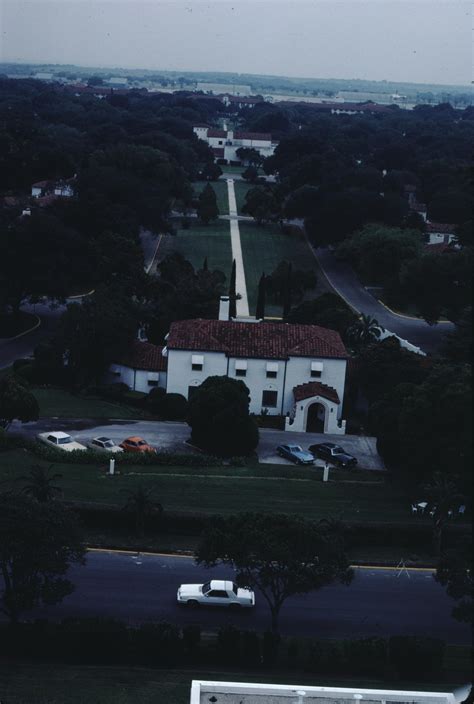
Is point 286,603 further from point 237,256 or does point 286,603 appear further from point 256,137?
point 256,137

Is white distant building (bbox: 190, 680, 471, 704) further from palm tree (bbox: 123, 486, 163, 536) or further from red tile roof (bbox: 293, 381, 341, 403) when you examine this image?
red tile roof (bbox: 293, 381, 341, 403)

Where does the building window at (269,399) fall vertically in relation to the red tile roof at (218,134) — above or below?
below

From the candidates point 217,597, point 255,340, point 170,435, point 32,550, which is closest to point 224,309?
point 255,340

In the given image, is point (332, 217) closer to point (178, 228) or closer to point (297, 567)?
point (178, 228)

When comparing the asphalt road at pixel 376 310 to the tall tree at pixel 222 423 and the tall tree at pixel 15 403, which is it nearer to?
the tall tree at pixel 222 423

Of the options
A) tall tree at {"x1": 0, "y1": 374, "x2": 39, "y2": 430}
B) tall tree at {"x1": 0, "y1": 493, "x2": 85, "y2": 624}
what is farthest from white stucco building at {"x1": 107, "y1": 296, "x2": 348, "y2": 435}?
tall tree at {"x1": 0, "y1": 493, "x2": 85, "y2": 624}

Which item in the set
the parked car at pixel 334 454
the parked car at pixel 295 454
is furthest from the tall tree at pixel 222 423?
the parked car at pixel 334 454
